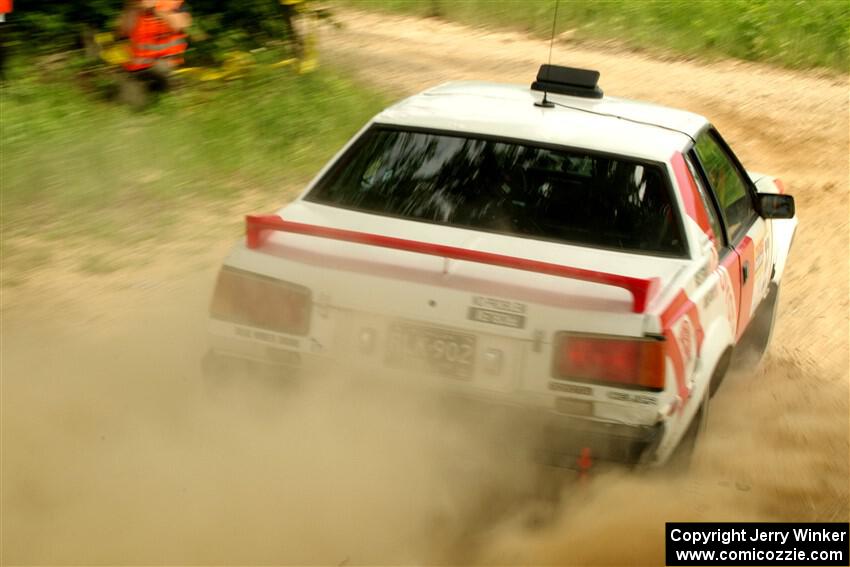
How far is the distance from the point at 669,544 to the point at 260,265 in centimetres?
168

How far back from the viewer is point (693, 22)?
1802 centimetres

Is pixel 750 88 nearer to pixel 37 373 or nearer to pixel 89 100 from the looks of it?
pixel 89 100

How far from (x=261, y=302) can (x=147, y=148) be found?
16.9ft

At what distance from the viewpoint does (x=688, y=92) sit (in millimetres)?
14273

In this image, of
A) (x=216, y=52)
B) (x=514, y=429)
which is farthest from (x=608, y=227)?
(x=216, y=52)

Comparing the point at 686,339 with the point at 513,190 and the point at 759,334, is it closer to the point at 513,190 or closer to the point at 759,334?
the point at 513,190

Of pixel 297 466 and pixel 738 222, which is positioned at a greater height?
pixel 738 222

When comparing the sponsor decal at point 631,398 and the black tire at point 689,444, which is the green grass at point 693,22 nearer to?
the black tire at point 689,444

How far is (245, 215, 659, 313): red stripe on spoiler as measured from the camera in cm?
367

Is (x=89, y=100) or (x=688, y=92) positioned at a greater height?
(x=89, y=100)

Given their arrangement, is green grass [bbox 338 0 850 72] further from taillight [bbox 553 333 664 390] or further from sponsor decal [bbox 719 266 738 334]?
taillight [bbox 553 333 664 390]

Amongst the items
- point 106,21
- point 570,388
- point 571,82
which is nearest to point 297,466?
point 570,388

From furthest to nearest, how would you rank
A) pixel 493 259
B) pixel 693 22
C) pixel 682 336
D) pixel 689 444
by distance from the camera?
pixel 693 22
pixel 689 444
pixel 682 336
pixel 493 259

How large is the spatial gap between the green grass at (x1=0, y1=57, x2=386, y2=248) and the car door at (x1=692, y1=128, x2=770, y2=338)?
11.6ft
